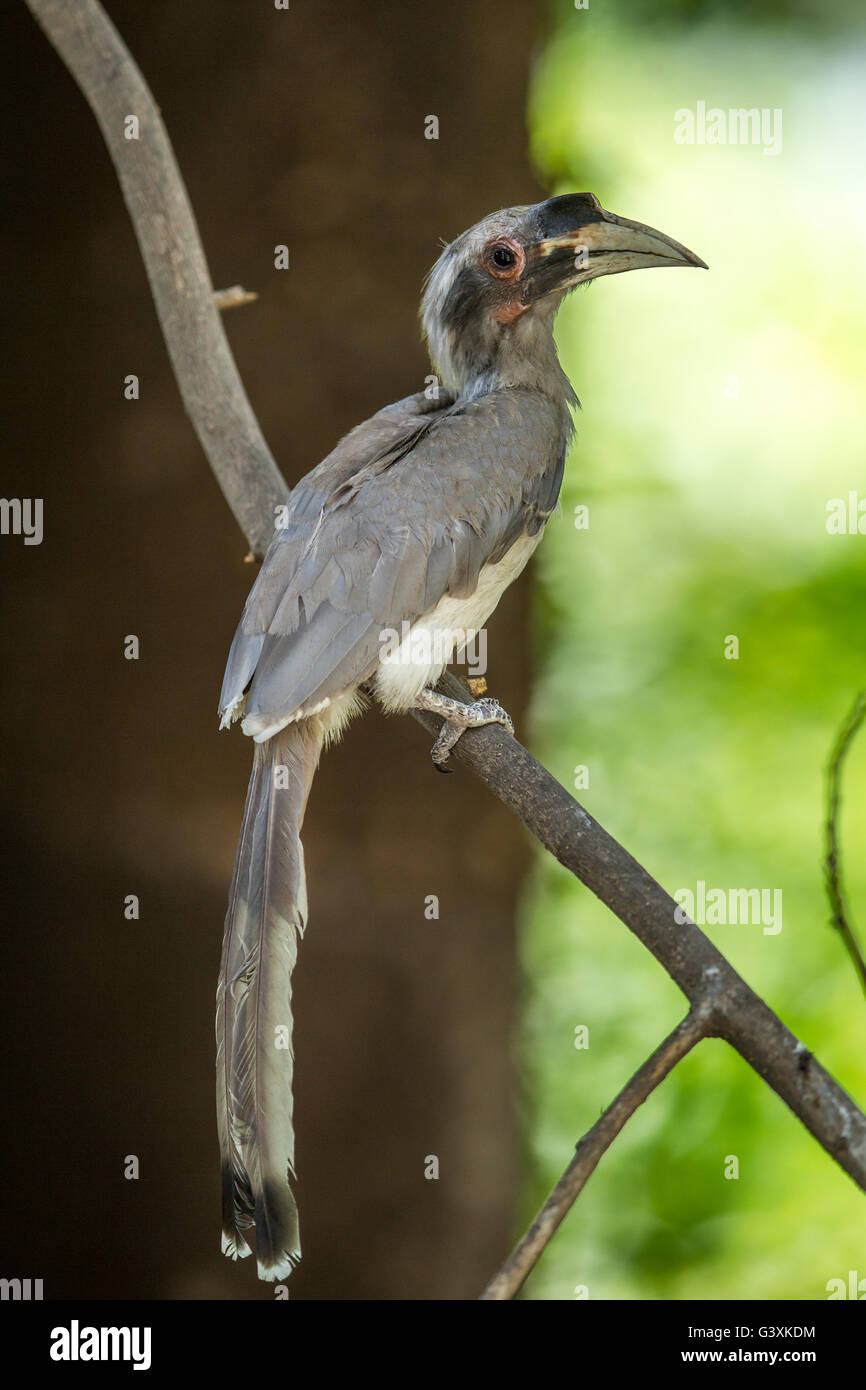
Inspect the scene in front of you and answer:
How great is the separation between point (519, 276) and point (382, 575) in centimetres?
68

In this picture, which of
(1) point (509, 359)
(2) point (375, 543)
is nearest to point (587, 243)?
(1) point (509, 359)

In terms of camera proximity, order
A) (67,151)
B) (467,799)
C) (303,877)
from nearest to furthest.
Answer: (303,877) → (67,151) → (467,799)

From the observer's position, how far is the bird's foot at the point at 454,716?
6.26 ft

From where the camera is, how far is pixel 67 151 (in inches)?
101

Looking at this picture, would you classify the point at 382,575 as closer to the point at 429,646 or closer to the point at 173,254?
the point at 429,646

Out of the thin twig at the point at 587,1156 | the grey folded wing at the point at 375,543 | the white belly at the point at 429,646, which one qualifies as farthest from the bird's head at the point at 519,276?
the thin twig at the point at 587,1156

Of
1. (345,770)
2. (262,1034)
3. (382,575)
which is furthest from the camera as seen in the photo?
(345,770)

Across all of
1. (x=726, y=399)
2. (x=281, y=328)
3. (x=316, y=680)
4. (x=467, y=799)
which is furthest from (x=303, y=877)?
(x=726, y=399)

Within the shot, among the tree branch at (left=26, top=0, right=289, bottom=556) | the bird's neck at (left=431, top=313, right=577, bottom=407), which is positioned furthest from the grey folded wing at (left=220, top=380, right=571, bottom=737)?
the tree branch at (left=26, top=0, right=289, bottom=556)

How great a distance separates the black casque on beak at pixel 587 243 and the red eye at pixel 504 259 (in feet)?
0.07

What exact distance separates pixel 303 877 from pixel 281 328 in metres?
1.47

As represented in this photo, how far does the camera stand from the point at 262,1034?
1.59 meters

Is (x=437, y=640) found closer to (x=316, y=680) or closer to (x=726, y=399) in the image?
(x=316, y=680)

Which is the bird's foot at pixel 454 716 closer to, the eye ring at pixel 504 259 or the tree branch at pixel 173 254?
the tree branch at pixel 173 254
